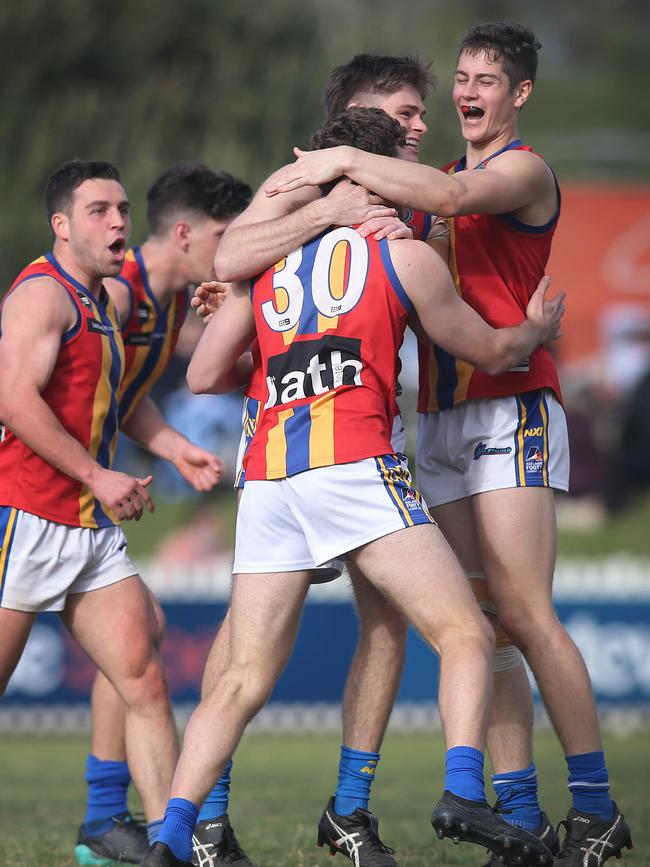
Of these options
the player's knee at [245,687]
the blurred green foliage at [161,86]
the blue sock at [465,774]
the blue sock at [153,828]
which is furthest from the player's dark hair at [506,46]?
the blurred green foliage at [161,86]

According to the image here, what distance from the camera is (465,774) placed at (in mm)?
4598

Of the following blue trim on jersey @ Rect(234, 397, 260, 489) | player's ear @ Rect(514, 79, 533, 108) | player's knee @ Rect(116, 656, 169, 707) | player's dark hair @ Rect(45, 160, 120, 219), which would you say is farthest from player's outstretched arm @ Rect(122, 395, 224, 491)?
player's ear @ Rect(514, 79, 533, 108)

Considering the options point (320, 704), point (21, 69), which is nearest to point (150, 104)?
point (21, 69)

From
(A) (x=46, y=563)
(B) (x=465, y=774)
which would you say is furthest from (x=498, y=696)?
(A) (x=46, y=563)

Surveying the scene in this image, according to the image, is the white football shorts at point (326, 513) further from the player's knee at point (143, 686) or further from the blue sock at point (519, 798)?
the blue sock at point (519, 798)

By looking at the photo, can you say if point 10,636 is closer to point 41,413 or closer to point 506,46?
point 41,413

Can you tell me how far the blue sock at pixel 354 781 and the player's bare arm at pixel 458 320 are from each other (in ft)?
5.50

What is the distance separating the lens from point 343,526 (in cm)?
482

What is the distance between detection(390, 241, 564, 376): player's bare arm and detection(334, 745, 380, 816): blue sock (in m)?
1.68

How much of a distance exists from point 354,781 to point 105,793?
1538 millimetres

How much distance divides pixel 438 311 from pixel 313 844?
3.09 metres

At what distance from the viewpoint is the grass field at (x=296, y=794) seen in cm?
637

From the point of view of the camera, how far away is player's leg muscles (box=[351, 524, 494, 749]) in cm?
467

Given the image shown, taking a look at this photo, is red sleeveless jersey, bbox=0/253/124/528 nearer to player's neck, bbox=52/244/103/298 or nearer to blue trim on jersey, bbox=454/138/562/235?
player's neck, bbox=52/244/103/298
